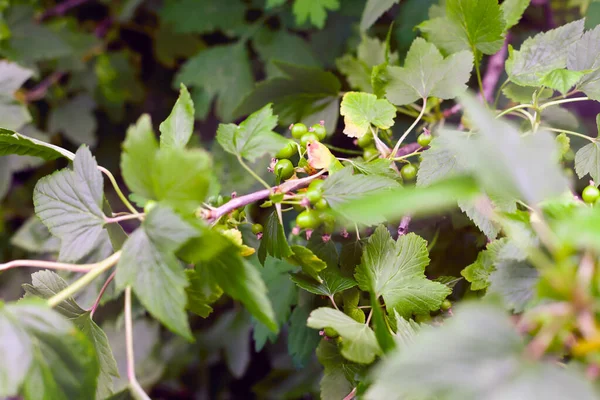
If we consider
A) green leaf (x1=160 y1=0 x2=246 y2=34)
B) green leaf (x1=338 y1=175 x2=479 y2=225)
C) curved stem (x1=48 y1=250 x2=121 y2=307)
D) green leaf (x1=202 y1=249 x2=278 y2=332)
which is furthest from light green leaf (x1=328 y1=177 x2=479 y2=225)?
green leaf (x1=160 y1=0 x2=246 y2=34)

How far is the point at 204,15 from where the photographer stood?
1093 millimetres

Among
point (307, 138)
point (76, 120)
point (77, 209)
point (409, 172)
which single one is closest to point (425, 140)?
point (409, 172)

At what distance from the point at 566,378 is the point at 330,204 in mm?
245

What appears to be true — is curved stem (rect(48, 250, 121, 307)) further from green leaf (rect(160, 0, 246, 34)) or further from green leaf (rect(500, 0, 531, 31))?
green leaf (rect(160, 0, 246, 34))

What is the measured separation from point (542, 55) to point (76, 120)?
1.09 meters

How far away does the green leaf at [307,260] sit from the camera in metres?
0.49

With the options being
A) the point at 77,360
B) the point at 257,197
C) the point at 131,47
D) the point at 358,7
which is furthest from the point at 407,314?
the point at 131,47

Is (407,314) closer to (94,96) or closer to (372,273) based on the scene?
(372,273)

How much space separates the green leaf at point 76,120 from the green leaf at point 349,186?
0.91 meters

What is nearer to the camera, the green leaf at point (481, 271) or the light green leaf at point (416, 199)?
the light green leaf at point (416, 199)

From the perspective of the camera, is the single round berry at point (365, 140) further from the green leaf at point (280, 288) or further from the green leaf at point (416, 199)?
the green leaf at point (416, 199)

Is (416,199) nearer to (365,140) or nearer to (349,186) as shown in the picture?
(349,186)

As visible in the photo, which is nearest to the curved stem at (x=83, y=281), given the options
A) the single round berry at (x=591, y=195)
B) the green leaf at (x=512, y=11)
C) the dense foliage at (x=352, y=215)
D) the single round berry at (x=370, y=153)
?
the dense foliage at (x=352, y=215)

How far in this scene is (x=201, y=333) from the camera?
49.3 inches
